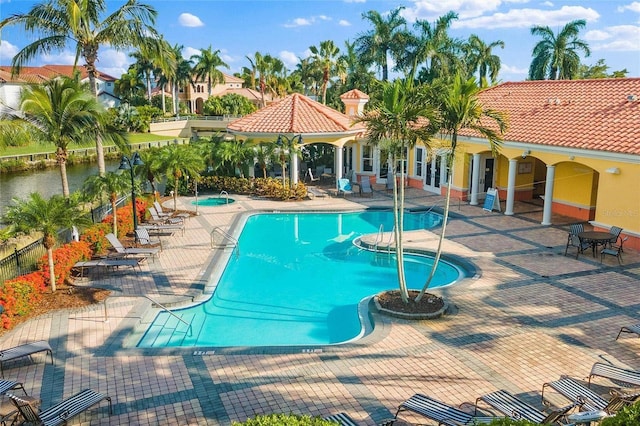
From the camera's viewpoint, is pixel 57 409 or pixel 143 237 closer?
pixel 57 409

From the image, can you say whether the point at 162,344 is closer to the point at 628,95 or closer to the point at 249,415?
the point at 249,415

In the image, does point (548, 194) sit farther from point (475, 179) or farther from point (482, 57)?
point (482, 57)

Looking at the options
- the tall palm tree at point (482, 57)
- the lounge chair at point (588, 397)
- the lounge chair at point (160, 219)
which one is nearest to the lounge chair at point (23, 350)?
the lounge chair at point (588, 397)

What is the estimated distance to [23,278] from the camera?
521 inches

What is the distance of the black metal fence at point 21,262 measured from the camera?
13.6 metres

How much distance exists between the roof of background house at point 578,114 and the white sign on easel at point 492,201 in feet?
8.47

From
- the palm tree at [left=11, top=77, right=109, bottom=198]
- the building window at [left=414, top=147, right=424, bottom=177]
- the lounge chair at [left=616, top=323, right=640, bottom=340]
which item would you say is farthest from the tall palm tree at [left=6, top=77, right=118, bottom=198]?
the building window at [left=414, top=147, right=424, bottom=177]

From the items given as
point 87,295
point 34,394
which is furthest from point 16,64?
point 34,394

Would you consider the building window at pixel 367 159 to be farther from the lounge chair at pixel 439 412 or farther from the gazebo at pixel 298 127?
the lounge chair at pixel 439 412

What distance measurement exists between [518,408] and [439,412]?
4.10 feet

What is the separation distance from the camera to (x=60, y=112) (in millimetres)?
16500

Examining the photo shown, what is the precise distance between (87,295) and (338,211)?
13530 millimetres

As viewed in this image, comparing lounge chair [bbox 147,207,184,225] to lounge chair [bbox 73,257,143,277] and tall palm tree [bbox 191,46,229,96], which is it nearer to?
lounge chair [bbox 73,257,143,277]

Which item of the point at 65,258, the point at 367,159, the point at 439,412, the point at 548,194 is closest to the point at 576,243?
the point at 548,194
